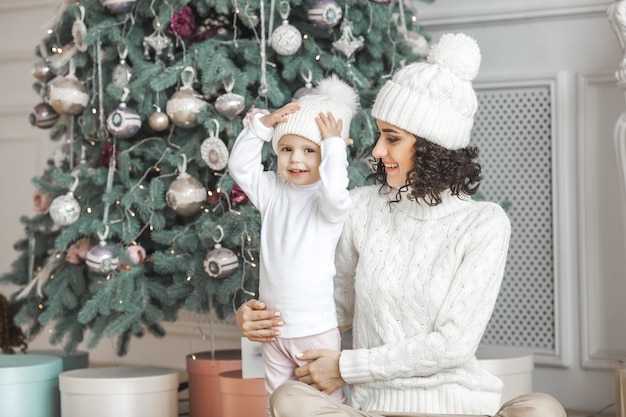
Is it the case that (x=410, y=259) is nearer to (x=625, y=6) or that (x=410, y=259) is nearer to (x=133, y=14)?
(x=625, y=6)

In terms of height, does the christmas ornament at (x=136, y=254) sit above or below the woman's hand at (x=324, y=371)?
above

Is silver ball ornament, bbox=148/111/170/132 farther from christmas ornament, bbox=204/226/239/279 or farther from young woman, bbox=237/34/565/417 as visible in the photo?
young woman, bbox=237/34/565/417

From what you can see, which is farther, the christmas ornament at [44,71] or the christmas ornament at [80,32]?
the christmas ornament at [44,71]

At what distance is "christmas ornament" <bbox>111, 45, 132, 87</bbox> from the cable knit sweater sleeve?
110 cm

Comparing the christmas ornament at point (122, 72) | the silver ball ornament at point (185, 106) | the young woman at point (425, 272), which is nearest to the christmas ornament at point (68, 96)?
the christmas ornament at point (122, 72)

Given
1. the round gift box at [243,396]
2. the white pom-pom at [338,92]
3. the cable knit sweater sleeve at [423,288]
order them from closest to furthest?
the cable knit sweater sleeve at [423,288], the white pom-pom at [338,92], the round gift box at [243,396]

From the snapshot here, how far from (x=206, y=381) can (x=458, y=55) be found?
1469 millimetres

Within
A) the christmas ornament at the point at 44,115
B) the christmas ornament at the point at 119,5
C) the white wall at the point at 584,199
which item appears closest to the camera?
the christmas ornament at the point at 119,5

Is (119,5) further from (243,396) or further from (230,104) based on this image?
(243,396)

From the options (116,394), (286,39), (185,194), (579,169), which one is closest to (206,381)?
(116,394)

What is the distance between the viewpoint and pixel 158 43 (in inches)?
108

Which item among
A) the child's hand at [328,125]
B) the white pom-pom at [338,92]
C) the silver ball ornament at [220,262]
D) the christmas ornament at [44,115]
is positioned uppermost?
the christmas ornament at [44,115]

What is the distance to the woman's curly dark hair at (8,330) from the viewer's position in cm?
321

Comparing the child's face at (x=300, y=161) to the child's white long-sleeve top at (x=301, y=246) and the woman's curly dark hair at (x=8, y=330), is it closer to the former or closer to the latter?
the child's white long-sleeve top at (x=301, y=246)
